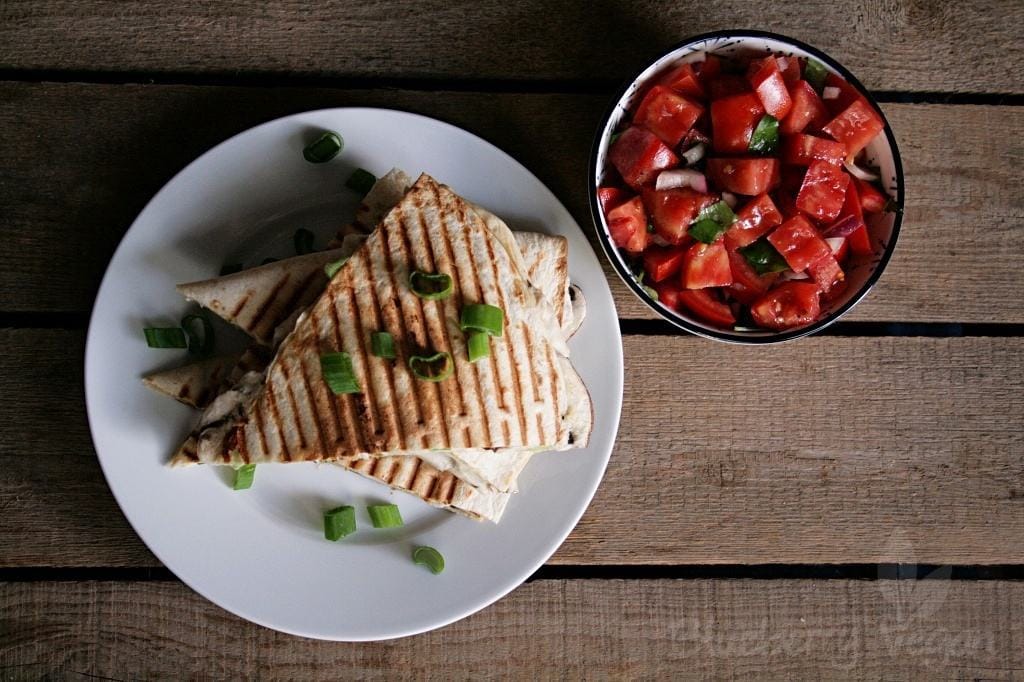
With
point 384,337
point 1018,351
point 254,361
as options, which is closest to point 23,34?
point 254,361

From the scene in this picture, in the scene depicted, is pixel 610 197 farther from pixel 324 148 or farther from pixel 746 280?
pixel 324 148

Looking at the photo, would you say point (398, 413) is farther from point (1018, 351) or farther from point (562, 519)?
point (1018, 351)

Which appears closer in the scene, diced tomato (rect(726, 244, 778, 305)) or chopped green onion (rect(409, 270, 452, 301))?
chopped green onion (rect(409, 270, 452, 301))

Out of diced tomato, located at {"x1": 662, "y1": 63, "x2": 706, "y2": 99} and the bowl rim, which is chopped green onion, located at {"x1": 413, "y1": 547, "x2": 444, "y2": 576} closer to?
the bowl rim

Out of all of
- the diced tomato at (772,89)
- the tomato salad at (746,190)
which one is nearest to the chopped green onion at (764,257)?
the tomato salad at (746,190)

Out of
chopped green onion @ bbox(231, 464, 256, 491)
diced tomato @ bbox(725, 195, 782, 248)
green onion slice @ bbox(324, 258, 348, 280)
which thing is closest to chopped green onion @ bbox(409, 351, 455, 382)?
green onion slice @ bbox(324, 258, 348, 280)
